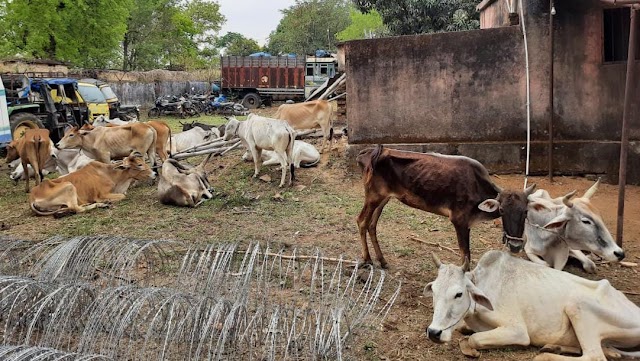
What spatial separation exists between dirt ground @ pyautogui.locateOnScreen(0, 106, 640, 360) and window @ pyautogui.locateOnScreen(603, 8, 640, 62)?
84.0 inches

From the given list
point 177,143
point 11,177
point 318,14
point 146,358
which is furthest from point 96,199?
point 318,14

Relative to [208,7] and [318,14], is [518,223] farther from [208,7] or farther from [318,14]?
[208,7]

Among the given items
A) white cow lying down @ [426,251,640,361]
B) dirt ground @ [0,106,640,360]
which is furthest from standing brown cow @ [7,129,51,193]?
white cow lying down @ [426,251,640,361]

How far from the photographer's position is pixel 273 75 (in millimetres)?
32094

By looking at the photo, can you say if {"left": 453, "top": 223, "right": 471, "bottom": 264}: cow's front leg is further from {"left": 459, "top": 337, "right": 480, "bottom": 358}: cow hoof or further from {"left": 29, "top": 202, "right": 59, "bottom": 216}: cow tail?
{"left": 29, "top": 202, "right": 59, "bottom": 216}: cow tail

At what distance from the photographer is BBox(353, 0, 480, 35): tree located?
744 inches

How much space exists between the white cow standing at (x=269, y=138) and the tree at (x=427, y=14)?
10155 mm

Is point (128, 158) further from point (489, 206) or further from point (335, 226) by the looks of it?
point (489, 206)

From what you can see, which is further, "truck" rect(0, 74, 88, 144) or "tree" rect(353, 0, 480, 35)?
"tree" rect(353, 0, 480, 35)

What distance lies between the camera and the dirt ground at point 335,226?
4516 millimetres

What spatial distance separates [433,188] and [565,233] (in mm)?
1292

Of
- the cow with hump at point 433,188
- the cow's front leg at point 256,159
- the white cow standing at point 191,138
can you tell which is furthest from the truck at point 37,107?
the cow with hump at point 433,188

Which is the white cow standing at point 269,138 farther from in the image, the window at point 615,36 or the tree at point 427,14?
the tree at point 427,14

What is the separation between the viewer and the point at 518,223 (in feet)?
16.0
